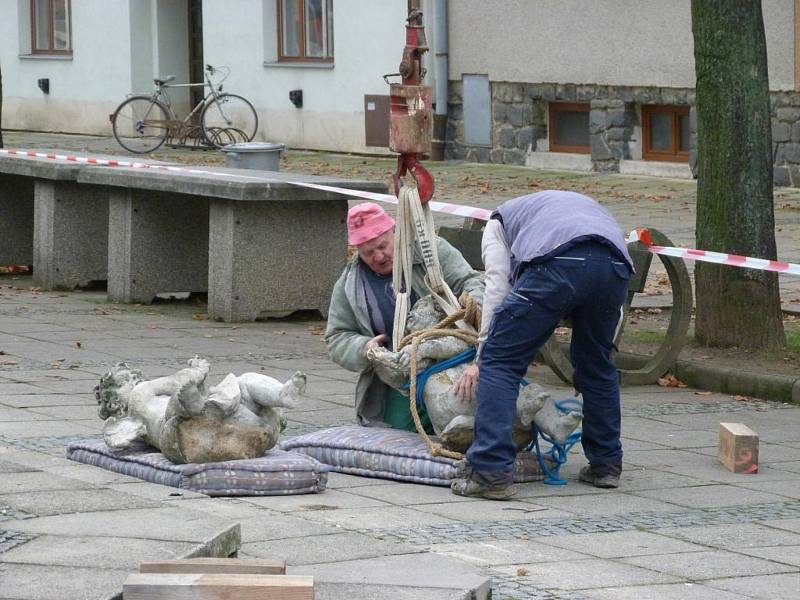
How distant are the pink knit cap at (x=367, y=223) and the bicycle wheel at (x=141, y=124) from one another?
1781cm

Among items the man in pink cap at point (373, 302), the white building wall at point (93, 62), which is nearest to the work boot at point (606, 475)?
the man in pink cap at point (373, 302)

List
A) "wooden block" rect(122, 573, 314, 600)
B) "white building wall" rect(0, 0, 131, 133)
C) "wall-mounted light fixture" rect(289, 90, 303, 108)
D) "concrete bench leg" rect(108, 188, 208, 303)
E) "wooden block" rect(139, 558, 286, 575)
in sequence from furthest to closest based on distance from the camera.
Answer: "white building wall" rect(0, 0, 131, 133), "wall-mounted light fixture" rect(289, 90, 303, 108), "concrete bench leg" rect(108, 188, 208, 303), "wooden block" rect(139, 558, 286, 575), "wooden block" rect(122, 573, 314, 600)

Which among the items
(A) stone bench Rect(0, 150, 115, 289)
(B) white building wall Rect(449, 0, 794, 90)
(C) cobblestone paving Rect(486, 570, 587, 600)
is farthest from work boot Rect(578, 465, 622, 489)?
(B) white building wall Rect(449, 0, 794, 90)

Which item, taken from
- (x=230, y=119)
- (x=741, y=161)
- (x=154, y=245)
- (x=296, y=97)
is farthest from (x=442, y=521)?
(x=230, y=119)

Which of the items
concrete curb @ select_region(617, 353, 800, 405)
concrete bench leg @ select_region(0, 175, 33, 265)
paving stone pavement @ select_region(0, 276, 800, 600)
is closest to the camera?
paving stone pavement @ select_region(0, 276, 800, 600)

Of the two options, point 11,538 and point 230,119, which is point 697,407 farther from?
point 230,119

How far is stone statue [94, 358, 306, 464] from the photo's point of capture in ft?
20.1

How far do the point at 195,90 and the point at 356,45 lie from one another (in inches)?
189

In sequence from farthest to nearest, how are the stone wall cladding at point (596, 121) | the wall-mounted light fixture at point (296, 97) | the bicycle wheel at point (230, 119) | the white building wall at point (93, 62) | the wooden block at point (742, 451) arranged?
the white building wall at point (93, 62)
the bicycle wheel at point (230, 119)
the wall-mounted light fixture at point (296, 97)
the stone wall cladding at point (596, 121)
the wooden block at point (742, 451)

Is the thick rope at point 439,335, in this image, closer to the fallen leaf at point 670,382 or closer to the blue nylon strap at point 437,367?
the blue nylon strap at point 437,367

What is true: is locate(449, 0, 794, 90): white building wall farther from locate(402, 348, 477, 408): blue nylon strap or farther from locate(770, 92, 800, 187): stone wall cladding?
locate(402, 348, 477, 408): blue nylon strap

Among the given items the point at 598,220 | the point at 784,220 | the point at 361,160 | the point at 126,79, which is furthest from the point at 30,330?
the point at 126,79

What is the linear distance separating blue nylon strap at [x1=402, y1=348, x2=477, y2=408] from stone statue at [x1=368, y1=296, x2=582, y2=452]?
14 mm

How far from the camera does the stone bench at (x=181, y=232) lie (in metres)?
11.1
